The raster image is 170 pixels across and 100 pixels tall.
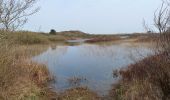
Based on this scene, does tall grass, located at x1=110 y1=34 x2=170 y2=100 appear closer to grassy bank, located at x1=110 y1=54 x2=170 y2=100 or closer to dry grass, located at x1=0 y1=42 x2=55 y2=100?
grassy bank, located at x1=110 y1=54 x2=170 y2=100

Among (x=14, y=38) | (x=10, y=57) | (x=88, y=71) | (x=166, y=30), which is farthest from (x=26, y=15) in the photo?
(x=88, y=71)

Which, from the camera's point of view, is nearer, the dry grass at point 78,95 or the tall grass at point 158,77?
the tall grass at point 158,77

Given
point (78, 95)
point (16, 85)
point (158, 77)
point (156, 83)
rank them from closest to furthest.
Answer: point (158, 77)
point (156, 83)
point (16, 85)
point (78, 95)

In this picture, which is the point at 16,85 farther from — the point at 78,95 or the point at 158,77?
the point at 158,77

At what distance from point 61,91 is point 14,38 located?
107 inches

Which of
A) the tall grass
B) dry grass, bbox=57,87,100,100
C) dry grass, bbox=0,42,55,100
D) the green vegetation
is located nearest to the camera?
the tall grass

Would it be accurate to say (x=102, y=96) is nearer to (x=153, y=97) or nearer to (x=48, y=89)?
(x=48, y=89)

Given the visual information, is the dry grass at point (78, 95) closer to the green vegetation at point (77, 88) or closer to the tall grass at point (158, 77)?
the green vegetation at point (77, 88)

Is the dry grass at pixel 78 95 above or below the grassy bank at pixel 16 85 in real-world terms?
below

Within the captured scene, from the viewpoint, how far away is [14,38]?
905 cm

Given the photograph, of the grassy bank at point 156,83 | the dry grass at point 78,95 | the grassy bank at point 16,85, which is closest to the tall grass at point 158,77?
the grassy bank at point 156,83

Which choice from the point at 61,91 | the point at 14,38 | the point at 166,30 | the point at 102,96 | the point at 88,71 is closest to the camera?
the point at 166,30

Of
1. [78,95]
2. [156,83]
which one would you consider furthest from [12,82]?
[156,83]

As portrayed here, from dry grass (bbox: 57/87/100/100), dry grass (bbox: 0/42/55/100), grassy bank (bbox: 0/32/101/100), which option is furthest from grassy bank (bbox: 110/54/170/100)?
dry grass (bbox: 0/42/55/100)
